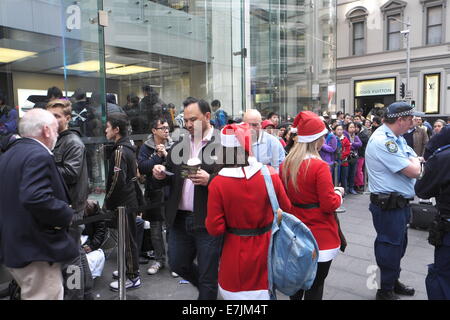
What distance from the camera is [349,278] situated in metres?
4.17

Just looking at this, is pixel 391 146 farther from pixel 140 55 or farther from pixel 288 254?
pixel 140 55

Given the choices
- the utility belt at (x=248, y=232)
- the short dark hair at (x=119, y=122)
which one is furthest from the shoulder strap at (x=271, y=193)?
the short dark hair at (x=119, y=122)

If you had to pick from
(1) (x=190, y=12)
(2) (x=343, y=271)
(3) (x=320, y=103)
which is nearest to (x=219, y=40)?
(1) (x=190, y=12)

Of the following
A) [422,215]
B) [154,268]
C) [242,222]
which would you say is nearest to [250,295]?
[242,222]

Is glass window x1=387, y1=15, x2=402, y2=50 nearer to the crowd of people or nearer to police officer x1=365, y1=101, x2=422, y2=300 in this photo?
police officer x1=365, y1=101, x2=422, y2=300

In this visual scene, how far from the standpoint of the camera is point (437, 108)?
25250 mm

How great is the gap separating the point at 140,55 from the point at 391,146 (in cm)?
656

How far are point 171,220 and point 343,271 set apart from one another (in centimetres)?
244

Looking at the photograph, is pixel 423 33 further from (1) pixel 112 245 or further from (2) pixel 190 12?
(1) pixel 112 245

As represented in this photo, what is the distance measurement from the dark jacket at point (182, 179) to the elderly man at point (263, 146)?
65.8 inches

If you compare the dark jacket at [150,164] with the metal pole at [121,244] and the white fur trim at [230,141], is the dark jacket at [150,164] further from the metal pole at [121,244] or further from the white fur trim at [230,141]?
the white fur trim at [230,141]

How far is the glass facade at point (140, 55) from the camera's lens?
5.19 metres

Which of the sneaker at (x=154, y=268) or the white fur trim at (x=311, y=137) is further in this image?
the sneaker at (x=154, y=268)

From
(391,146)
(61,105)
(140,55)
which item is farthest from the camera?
(140,55)
